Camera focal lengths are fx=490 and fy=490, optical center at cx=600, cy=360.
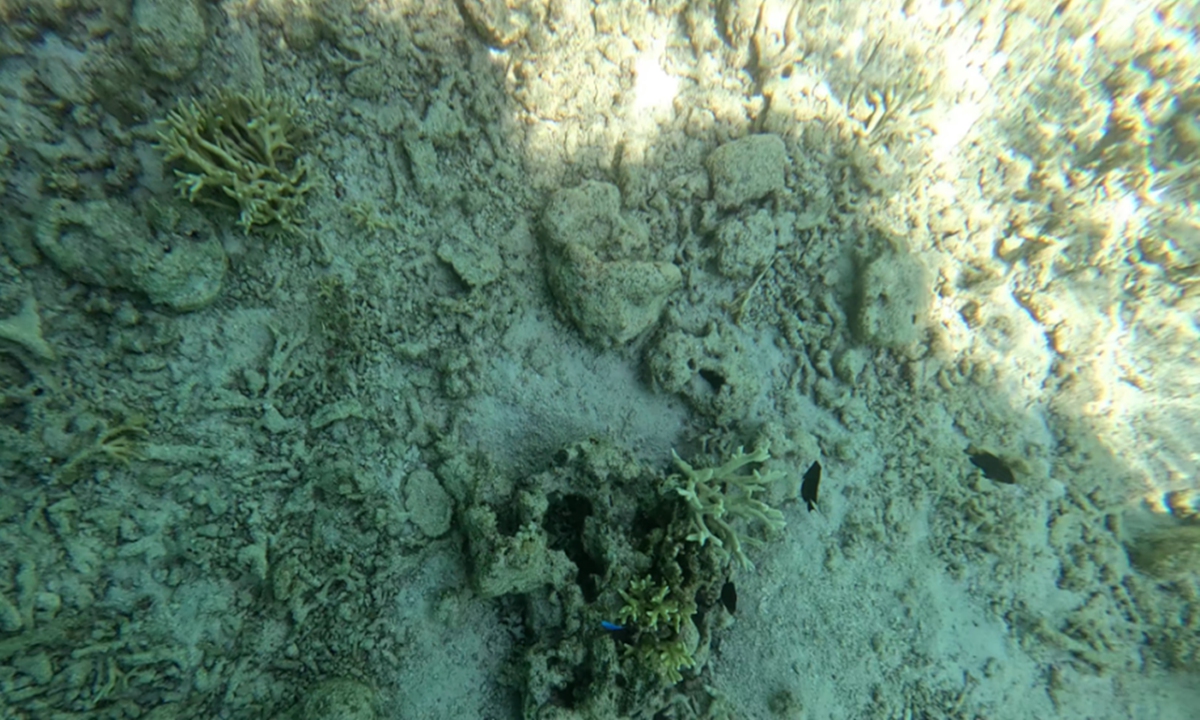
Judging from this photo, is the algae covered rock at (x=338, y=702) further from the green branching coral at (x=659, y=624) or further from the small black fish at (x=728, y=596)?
the small black fish at (x=728, y=596)

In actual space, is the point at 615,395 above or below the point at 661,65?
below

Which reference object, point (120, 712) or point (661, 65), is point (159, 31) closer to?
point (661, 65)

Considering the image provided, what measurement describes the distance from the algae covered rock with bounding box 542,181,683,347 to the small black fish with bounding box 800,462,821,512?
153 cm

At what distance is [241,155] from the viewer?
272 centimetres

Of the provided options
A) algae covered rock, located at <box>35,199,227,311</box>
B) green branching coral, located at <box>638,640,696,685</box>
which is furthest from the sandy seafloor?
green branching coral, located at <box>638,640,696,685</box>

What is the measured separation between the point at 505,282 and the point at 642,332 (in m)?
1.02

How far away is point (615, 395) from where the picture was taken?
346 centimetres

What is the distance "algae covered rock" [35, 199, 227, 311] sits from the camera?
7.96 ft

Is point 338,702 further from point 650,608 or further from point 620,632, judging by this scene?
point 650,608

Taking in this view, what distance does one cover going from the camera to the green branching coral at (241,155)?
102 inches

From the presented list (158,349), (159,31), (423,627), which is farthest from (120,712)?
(159,31)

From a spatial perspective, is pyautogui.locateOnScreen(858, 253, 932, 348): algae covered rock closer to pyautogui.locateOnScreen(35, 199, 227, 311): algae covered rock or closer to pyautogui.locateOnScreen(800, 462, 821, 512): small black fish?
pyautogui.locateOnScreen(800, 462, 821, 512): small black fish

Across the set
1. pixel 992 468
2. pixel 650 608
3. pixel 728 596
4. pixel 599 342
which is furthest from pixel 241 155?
pixel 992 468

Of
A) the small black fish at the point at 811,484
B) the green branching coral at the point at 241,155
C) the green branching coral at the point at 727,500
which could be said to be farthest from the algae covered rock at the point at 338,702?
the small black fish at the point at 811,484
